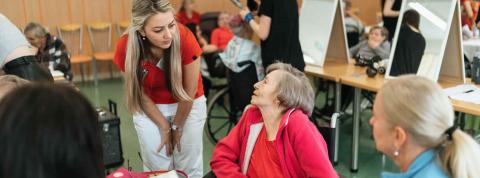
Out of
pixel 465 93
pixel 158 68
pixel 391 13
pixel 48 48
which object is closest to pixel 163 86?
pixel 158 68

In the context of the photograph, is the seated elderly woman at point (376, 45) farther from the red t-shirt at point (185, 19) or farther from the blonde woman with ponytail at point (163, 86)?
the red t-shirt at point (185, 19)

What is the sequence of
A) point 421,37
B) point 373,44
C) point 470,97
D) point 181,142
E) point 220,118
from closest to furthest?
point 181,142
point 470,97
point 421,37
point 373,44
point 220,118

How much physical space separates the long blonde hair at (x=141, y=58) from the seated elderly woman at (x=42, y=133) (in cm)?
112

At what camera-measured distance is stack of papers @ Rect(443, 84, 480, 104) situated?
2661 mm

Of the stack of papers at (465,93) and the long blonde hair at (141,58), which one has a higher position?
the long blonde hair at (141,58)

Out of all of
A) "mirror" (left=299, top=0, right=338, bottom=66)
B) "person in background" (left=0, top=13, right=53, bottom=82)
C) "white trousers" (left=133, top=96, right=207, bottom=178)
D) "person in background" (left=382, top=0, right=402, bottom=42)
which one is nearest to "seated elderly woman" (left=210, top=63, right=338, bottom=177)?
"white trousers" (left=133, top=96, right=207, bottom=178)

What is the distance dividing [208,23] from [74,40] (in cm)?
187

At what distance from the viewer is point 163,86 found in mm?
2287

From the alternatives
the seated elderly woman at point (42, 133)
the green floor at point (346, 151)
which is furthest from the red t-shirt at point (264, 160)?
the seated elderly woman at point (42, 133)

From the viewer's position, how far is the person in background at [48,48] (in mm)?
4184

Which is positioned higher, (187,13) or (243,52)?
(187,13)

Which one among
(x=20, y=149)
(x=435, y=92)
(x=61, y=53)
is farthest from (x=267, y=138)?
(x=61, y=53)

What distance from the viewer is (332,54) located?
Answer: 390 centimetres

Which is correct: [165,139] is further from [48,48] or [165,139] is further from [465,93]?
[48,48]
